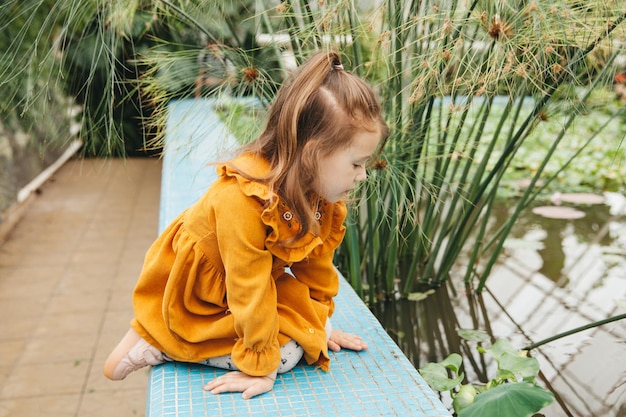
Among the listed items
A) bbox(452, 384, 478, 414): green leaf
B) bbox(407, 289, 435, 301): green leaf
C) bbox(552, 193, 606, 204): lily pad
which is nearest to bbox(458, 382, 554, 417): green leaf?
bbox(452, 384, 478, 414): green leaf

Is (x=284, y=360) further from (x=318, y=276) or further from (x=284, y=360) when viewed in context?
(x=318, y=276)

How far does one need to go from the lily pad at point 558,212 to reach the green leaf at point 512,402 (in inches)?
76.6

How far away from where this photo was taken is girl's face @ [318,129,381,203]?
1.34m

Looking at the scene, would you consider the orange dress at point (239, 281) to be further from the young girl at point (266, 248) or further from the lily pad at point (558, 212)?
the lily pad at point (558, 212)

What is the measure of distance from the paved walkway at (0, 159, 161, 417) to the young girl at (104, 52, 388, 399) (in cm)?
59

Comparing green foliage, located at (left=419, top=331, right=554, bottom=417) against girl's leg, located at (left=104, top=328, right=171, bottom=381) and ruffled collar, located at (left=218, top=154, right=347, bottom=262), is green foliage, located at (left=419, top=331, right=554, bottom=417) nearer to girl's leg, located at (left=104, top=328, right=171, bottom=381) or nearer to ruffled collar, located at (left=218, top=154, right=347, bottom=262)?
ruffled collar, located at (left=218, top=154, right=347, bottom=262)

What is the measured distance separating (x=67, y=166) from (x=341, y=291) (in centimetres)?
410

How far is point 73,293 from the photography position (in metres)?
3.05

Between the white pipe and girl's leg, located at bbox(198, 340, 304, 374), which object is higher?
girl's leg, located at bbox(198, 340, 304, 374)

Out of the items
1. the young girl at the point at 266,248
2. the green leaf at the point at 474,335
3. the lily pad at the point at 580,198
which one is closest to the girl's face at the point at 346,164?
the young girl at the point at 266,248

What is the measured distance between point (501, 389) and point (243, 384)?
55cm

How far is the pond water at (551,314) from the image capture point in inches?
76.3

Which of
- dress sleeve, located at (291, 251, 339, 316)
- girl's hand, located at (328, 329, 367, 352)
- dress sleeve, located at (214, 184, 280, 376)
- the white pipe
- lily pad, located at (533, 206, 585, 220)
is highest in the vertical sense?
dress sleeve, located at (214, 184, 280, 376)

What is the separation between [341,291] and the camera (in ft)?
6.63
